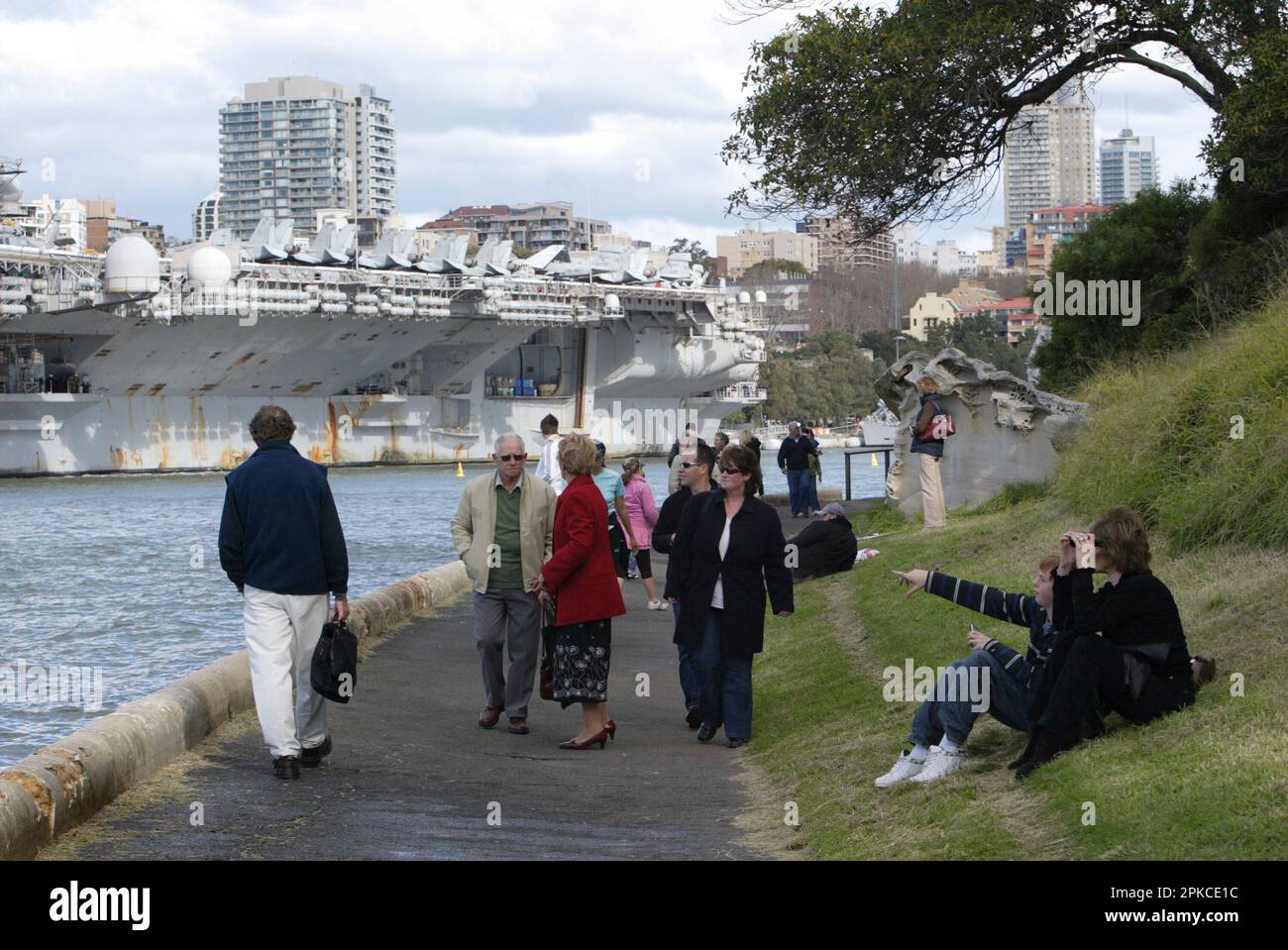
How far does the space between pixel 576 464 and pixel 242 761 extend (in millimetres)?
2407

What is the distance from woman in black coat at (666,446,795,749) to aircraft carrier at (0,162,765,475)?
51456 mm

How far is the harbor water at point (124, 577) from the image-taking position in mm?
17219

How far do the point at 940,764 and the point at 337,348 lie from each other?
67714 millimetres

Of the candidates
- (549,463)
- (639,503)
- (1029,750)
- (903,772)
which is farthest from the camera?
(639,503)

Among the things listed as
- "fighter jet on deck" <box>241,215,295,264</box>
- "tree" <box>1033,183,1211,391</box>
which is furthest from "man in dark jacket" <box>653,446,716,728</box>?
"fighter jet on deck" <box>241,215,295,264</box>

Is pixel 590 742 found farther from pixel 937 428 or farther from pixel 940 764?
pixel 937 428

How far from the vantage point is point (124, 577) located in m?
30.9

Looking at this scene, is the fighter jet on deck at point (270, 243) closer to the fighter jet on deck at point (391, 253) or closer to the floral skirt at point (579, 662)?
the fighter jet on deck at point (391, 253)

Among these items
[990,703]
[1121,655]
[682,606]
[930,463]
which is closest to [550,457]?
[682,606]

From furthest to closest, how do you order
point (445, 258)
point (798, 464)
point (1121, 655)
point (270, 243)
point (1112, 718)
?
1. point (445, 258)
2. point (270, 243)
3. point (798, 464)
4. point (1112, 718)
5. point (1121, 655)

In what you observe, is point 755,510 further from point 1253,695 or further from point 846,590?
point 846,590

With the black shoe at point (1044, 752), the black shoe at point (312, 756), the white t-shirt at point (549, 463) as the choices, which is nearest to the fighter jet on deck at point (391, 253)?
the white t-shirt at point (549, 463)

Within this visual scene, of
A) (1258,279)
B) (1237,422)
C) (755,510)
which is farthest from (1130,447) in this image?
(1258,279)

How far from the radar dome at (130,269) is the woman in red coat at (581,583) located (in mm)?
52066
